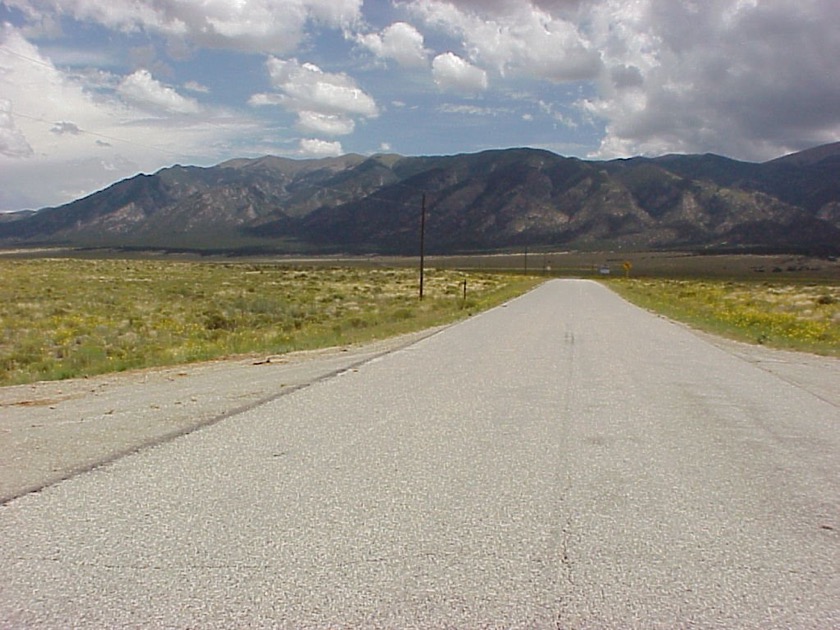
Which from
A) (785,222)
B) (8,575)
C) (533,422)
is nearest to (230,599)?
(8,575)

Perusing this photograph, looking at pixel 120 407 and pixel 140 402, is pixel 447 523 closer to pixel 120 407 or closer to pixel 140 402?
pixel 120 407

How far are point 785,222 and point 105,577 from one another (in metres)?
220

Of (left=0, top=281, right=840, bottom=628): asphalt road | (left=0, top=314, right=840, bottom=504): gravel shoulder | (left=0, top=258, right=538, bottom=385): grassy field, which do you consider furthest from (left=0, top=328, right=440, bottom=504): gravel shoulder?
(left=0, top=258, right=538, bottom=385): grassy field

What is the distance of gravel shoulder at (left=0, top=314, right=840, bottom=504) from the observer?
688 centimetres

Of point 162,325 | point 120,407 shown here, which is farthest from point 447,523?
point 162,325

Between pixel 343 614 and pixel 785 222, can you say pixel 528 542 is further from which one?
pixel 785 222

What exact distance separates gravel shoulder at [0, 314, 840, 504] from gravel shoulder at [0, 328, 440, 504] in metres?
0.01

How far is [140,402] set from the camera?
10070 millimetres

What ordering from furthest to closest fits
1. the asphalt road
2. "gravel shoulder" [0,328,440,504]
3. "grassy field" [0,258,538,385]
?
"grassy field" [0,258,538,385], "gravel shoulder" [0,328,440,504], the asphalt road

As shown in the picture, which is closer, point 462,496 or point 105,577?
point 105,577

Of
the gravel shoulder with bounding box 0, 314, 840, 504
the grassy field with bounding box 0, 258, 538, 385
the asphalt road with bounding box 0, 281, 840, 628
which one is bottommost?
the grassy field with bounding box 0, 258, 538, 385

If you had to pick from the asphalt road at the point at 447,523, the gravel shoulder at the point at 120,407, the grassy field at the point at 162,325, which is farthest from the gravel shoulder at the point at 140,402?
the grassy field at the point at 162,325

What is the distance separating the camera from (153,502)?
18.4 feet

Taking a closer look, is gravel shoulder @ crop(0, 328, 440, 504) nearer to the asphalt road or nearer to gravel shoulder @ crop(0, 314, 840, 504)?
gravel shoulder @ crop(0, 314, 840, 504)
